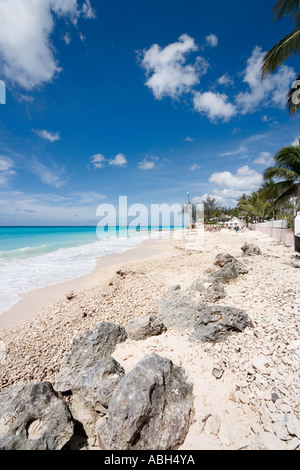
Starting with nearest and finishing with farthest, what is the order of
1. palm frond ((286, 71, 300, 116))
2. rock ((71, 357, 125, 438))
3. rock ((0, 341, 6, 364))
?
rock ((71, 357, 125, 438)) < rock ((0, 341, 6, 364)) < palm frond ((286, 71, 300, 116))

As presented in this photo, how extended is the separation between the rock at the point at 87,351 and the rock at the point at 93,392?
0.36 meters

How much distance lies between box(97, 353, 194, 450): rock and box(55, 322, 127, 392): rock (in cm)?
97

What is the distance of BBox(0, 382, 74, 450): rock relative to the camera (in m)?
1.68

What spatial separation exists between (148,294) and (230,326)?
290cm

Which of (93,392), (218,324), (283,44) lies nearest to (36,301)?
(93,392)

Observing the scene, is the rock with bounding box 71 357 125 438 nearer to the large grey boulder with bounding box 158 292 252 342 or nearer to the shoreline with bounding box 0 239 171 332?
the large grey boulder with bounding box 158 292 252 342

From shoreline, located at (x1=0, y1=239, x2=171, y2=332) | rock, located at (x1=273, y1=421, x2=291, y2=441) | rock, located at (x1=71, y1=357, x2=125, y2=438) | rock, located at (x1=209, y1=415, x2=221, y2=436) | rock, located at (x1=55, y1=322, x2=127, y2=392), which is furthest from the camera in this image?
shoreline, located at (x1=0, y1=239, x2=171, y2=332)

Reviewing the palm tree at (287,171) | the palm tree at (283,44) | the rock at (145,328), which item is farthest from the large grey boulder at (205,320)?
the palm tree at (287,171)

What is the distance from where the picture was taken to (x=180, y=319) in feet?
12.5

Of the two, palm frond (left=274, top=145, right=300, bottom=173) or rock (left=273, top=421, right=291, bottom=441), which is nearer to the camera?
rock (left=273, top=421, right=291, bottom=441)

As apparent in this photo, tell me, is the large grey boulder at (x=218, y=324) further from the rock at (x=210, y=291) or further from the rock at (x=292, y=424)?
the rock at (x=292, y=424)

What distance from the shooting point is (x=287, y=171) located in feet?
47.2

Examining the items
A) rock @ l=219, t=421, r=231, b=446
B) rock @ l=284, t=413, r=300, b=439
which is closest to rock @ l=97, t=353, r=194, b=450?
rock @ l=219, t=421, r=231, b=446
